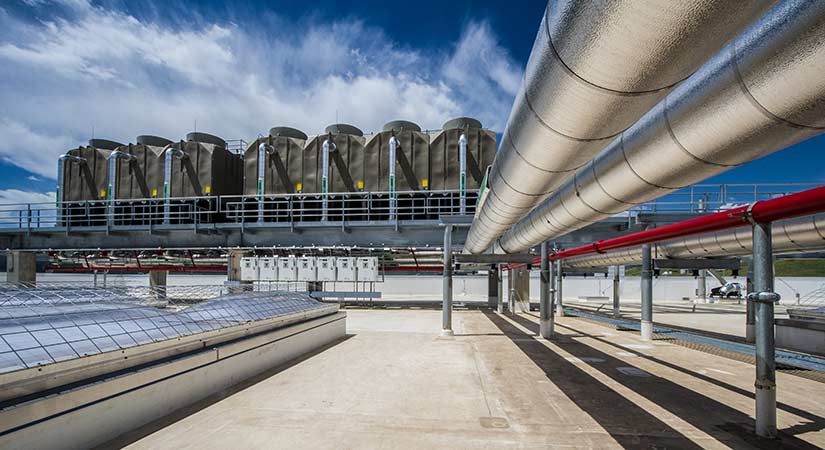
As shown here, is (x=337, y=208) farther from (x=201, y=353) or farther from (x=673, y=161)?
(x=673, y=161)

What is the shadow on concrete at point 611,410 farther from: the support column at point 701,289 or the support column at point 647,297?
the support column at point 701,289

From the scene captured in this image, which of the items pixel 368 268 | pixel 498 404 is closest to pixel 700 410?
pixel 498 404

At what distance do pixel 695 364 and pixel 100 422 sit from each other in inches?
385

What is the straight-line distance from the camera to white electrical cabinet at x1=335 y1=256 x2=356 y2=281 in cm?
2186

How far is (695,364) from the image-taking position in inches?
346

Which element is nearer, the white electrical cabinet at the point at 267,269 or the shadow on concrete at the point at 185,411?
the shadow on concrete at the point at 185,411

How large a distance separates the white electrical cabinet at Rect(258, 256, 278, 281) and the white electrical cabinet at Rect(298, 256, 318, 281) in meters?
Answer: 1.29

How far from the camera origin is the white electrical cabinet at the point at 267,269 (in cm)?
2233

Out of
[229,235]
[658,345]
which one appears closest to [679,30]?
[658,345]

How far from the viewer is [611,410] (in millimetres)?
5719

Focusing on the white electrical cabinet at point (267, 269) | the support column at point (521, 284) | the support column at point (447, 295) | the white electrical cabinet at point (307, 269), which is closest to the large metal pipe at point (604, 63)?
the support column at point (447, 295)

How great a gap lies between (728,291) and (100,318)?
3787 cm

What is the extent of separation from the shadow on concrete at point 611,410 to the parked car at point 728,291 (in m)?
29.7

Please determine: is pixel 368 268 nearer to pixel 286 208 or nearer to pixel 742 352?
pixel 286 208
